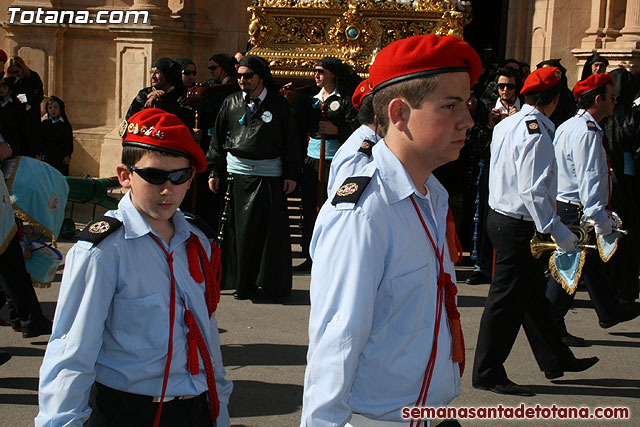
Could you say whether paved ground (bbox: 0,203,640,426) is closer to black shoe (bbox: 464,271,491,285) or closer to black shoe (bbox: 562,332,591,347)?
black shoe (bbox: 562,332,591,347)

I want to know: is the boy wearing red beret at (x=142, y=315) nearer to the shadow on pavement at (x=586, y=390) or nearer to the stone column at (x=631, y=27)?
the shadow on pavement at (x=586, y=390)

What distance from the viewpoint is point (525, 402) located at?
5785 mm

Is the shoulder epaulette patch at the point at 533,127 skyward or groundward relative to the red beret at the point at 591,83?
groundward

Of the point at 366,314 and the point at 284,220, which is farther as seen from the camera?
the point at 284,220

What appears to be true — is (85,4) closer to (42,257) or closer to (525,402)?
(42,257)

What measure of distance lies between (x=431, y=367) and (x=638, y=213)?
23.4ft

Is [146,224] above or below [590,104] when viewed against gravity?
below

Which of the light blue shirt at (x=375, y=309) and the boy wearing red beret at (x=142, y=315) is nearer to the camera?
the light blue shirt at (x=375, y=309)

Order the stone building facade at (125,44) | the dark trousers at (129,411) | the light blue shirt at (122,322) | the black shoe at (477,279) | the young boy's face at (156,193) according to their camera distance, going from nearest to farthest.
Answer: the light blue shirt at (122,322)
the dark trousers at (129,411)
the young boy's face at (156,193)
the black shoe at (477,279)
the stone building facade at (125,44)

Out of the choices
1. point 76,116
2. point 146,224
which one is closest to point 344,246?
point 146,224

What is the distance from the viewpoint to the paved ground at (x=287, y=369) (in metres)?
5.49

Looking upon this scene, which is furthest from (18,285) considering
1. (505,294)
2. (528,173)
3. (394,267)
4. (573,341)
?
(394,267)

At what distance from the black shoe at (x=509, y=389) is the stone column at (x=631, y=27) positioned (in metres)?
7.88

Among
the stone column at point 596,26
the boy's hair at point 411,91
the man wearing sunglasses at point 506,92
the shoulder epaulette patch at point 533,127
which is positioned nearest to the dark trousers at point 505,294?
the shoulder epaulette patch at point 533,127
